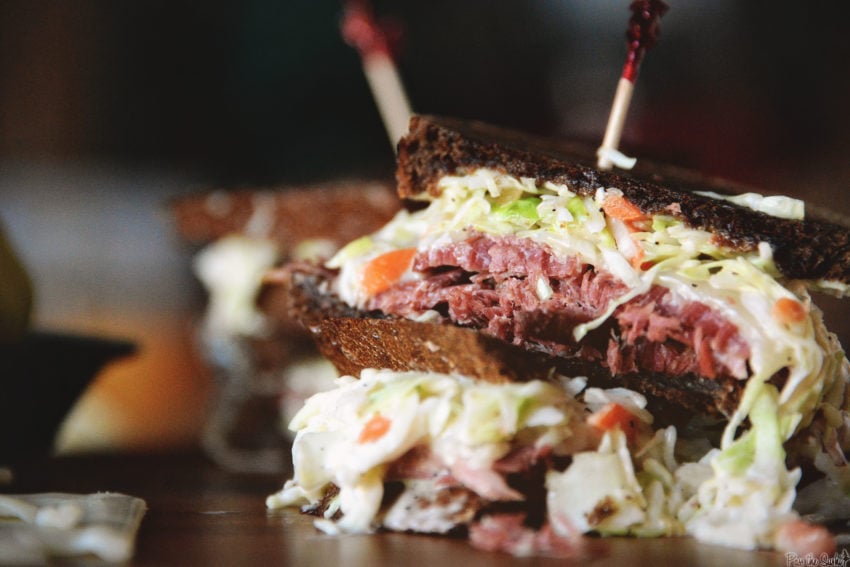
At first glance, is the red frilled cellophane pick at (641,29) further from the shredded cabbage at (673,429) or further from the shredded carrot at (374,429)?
the shredded carrot at (374,429)

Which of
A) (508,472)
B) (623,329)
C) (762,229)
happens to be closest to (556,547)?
(508,472)

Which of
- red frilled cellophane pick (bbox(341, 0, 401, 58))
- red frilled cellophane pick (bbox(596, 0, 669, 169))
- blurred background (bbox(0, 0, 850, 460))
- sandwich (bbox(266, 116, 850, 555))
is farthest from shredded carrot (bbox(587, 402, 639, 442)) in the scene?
blurred background (bbox(0, 0, 850, 460))

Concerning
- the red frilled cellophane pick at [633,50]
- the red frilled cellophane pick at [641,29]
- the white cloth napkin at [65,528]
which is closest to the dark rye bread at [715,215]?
the red frilled cellophane pick at [633,50]

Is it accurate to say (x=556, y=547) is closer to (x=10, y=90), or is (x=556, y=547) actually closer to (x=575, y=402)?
(x=575, y=402)

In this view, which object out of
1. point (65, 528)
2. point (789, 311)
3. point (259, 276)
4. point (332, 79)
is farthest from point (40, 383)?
point (332, 79)

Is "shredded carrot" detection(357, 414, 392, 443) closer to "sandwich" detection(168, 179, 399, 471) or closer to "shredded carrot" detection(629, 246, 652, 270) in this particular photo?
"shredded carrot" detection(629, 246, 652, 270)

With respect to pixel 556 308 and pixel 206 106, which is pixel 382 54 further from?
pixel 206 106

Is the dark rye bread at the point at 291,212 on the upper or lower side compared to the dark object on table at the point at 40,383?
upper

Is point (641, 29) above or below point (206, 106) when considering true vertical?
above
